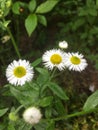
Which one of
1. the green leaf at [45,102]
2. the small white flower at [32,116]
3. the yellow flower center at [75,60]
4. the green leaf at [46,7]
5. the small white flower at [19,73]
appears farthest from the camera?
the green leaf at [46,7]

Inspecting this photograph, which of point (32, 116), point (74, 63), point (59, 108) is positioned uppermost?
point (32, 116)

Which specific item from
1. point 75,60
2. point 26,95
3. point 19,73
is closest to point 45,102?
point 26,95

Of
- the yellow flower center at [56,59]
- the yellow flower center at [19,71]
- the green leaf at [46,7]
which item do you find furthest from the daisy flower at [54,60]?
the green leaf at [46,7]

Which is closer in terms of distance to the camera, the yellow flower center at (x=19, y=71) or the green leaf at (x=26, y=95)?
the green leaf at (x=26, y=95)

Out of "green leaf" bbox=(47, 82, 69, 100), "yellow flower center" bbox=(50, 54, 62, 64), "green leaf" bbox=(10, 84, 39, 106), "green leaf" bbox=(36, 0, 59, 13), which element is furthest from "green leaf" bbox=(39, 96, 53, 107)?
"green leaf" bbox=(36, 0, 59, 13)

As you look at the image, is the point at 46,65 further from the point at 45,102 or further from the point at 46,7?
the point at 46,7

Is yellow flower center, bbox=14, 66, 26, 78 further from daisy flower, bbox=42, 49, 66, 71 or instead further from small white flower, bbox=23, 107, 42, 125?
small white flower, bbox=23, 107, 42, 125

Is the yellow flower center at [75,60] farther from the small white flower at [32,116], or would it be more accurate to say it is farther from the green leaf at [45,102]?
the small white flower at [32,116]
